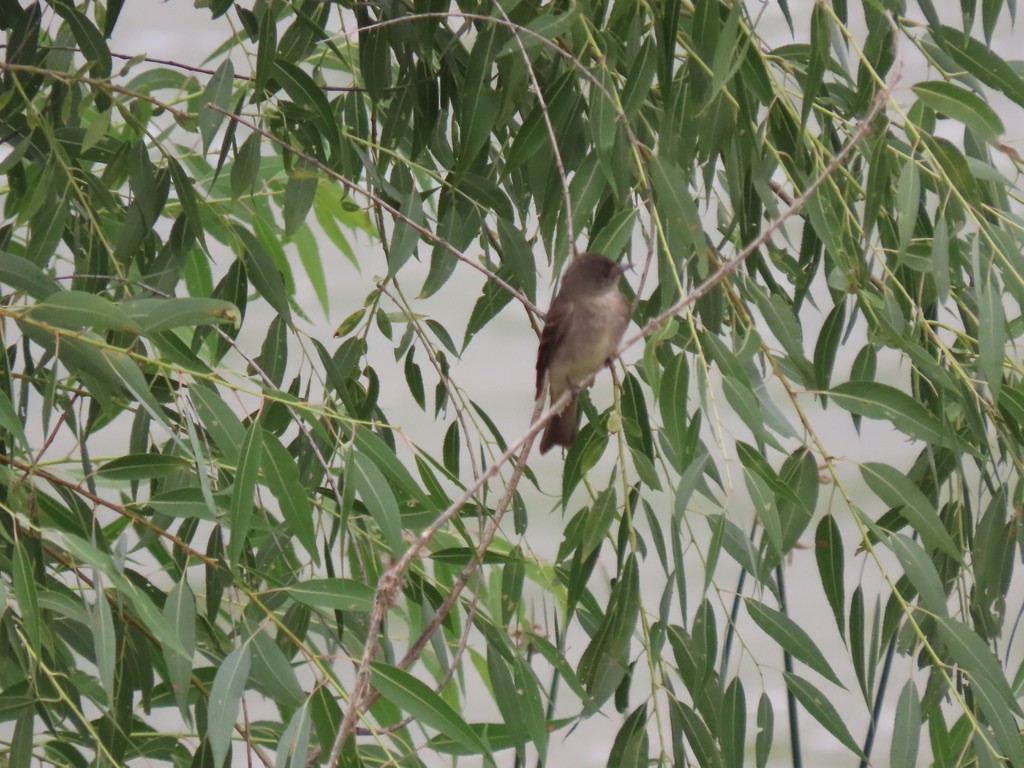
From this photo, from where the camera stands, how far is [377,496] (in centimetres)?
158

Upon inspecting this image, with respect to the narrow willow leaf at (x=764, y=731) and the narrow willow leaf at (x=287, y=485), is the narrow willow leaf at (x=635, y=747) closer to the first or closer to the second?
the narrow willow leaf at (x=764, y=731)

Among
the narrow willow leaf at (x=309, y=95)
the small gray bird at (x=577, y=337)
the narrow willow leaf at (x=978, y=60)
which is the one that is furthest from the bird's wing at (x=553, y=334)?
the narrow willow leaf at (x=978, y=60)

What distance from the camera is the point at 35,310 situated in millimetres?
1455

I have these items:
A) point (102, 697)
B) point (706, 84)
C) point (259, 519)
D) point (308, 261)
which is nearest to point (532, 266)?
point (706, 84)

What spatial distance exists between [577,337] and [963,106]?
118cm

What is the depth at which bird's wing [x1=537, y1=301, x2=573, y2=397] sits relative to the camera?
104 inches

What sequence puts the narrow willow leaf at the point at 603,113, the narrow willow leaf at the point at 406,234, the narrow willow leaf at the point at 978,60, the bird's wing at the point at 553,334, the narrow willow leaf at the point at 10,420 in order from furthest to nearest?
the bird's wing at the point at 553,334 < the narrow willow leaf at the point at 406,234 < the narrow willow leaf at the point at 978,60 < the narrow willow leaf at the point at 603,113 < the narrow willow leaf at the point at 10,420

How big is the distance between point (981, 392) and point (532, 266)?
72 centimetres

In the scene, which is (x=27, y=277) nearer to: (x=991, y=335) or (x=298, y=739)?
(x=298, y=739)

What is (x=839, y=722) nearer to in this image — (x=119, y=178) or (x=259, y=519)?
(x=259, y=519)

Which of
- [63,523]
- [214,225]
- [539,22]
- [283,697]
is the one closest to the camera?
[283,697]

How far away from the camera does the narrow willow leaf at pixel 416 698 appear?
1.53 meters

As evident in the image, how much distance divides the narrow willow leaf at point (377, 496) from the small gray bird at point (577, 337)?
3.43 feet

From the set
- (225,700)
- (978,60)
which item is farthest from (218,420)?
(978,60)
